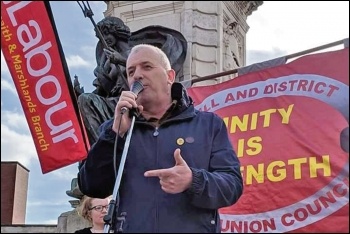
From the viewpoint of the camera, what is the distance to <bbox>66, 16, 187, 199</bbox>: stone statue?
714 centimetres

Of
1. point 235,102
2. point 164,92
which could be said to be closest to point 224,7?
point 235,102

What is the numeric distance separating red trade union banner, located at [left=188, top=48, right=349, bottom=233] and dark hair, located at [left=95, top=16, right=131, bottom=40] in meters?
2.36

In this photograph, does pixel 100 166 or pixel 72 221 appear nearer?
pixel 100 166

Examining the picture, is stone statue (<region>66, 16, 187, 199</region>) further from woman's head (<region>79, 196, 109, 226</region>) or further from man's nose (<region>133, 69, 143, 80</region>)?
man's nose (<region>133, 69, 143, 80</region>)

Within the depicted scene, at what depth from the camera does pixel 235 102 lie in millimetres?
5762

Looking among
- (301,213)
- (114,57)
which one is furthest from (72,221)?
(301,213)

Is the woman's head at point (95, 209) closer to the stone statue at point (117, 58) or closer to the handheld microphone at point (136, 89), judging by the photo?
the handheld microphone at point (136, 89)

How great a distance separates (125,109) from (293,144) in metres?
2.41

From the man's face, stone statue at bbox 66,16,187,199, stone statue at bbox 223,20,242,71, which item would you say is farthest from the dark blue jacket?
stone statue at bbox 223,20,242,71

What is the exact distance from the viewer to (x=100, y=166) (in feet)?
10.8

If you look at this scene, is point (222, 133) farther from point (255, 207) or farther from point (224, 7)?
point (224, 7)

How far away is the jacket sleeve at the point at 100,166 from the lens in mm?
3229

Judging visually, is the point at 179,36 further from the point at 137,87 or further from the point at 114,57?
the point at 137,87

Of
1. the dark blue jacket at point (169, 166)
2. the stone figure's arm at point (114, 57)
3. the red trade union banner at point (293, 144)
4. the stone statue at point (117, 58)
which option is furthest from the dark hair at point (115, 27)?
the dark blue jacket at point (169, 166)
